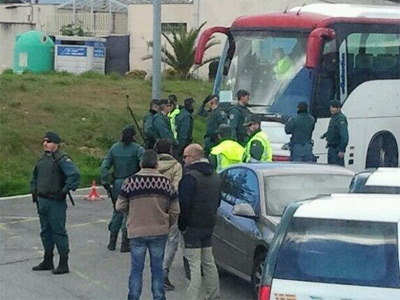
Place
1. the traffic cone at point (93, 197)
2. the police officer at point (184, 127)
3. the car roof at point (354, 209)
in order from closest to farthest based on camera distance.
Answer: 1. the car roof at point (354, 209)
2. the police officer at point (184, 127)
3. the traffic cone at point (93, 197)

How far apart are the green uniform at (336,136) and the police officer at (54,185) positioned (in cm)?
646

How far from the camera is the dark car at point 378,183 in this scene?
29.1ft

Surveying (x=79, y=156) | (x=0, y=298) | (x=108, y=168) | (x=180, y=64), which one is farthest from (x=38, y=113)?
(x=180, y=64)

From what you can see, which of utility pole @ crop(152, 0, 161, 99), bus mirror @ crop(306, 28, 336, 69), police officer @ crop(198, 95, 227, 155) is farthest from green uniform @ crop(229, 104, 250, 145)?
utility pole @ crop(152, 0, 161, 99)

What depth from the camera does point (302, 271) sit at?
6.70 meters

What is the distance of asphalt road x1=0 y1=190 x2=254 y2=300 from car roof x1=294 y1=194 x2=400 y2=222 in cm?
461

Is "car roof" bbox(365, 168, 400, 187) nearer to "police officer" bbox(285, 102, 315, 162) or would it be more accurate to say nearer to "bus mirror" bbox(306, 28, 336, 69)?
"police officer" bbox(285, 102, 315, 162)

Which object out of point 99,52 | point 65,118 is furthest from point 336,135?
point 99,52

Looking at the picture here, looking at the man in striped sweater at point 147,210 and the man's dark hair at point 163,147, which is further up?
the man's dark hair at point 163,147

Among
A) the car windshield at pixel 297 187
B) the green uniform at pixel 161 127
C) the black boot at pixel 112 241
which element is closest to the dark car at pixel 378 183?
the car windshield at pixel 297 187

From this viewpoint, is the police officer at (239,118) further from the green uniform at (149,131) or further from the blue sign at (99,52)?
the blue sign at (99,52)

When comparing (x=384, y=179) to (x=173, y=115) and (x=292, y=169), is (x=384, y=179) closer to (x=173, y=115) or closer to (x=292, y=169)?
(x=292, y=169)

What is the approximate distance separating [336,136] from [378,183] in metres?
8.55

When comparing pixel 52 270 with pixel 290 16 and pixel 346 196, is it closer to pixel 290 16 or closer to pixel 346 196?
pixel 346 196
